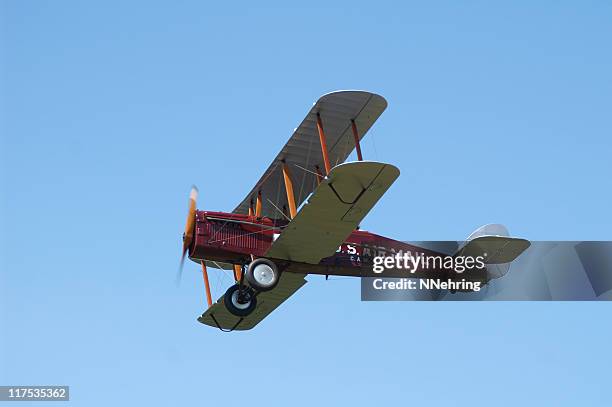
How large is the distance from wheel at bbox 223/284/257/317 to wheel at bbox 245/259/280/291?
862 mm

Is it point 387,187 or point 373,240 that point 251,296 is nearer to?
point 373,240

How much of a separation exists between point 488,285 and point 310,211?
562 cm

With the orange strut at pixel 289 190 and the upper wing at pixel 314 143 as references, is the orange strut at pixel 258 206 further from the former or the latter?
the orange strut at pixel 289 190

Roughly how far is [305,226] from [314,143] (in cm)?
218

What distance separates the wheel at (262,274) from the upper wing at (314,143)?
1.94 m

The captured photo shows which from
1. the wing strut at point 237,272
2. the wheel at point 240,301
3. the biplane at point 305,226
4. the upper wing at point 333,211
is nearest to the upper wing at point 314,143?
the biplane at point 305,226

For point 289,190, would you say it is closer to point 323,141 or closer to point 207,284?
point 323,141

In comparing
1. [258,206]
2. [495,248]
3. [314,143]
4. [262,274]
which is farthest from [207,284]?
[495,248]

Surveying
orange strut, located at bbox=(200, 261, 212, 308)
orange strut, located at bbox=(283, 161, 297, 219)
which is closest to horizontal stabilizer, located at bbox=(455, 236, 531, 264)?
orange strut, located at bbox=(283, 161, 297, 219)

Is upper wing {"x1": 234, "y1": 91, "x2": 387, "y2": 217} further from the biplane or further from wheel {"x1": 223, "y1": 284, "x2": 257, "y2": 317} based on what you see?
wheel {"x1": 223, "y1": 284, "x2": 257, "y2": 317}

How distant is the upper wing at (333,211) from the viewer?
17125mm

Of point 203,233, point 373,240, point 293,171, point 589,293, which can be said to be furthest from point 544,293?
point 203,233

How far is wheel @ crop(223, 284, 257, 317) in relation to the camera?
65.9 ft

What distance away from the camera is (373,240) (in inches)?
816
